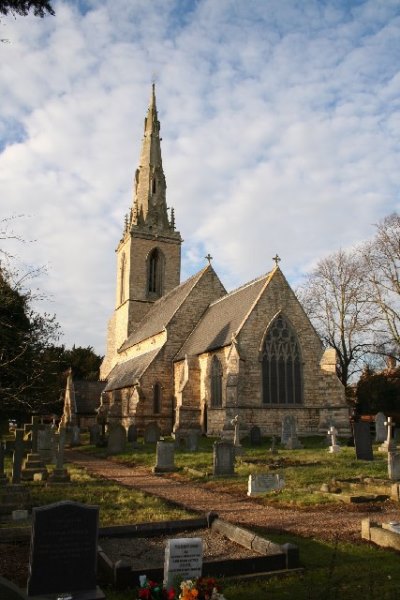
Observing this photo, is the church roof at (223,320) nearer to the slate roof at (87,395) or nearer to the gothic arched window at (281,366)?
the gothic arched window at (281,366)

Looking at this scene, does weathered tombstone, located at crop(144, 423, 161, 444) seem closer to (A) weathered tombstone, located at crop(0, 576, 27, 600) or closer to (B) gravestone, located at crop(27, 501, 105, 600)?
(B) gravestone, located at crop(27, 501, 105, 600)

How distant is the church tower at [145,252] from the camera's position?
133ft

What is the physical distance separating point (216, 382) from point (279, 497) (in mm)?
14455

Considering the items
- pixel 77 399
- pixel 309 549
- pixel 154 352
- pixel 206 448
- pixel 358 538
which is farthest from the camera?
Result: pixel 77 399

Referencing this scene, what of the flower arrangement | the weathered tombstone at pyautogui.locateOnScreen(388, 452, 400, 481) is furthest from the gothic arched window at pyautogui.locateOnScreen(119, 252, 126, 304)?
the flower arrangement

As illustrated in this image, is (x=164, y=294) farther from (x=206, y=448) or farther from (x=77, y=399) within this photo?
(x=206, y=448)

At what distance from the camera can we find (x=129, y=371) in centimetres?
3403

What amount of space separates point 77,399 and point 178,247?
567 inches

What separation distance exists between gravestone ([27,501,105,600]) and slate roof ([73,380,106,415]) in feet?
112

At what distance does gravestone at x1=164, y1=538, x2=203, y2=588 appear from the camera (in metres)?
5.14

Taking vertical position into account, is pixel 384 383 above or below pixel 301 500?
above

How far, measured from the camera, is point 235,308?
1053 inches

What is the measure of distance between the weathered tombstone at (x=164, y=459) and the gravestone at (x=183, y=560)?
10.1 meters

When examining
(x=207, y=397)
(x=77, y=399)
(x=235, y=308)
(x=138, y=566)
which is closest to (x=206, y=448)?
(x=207, y=397)
